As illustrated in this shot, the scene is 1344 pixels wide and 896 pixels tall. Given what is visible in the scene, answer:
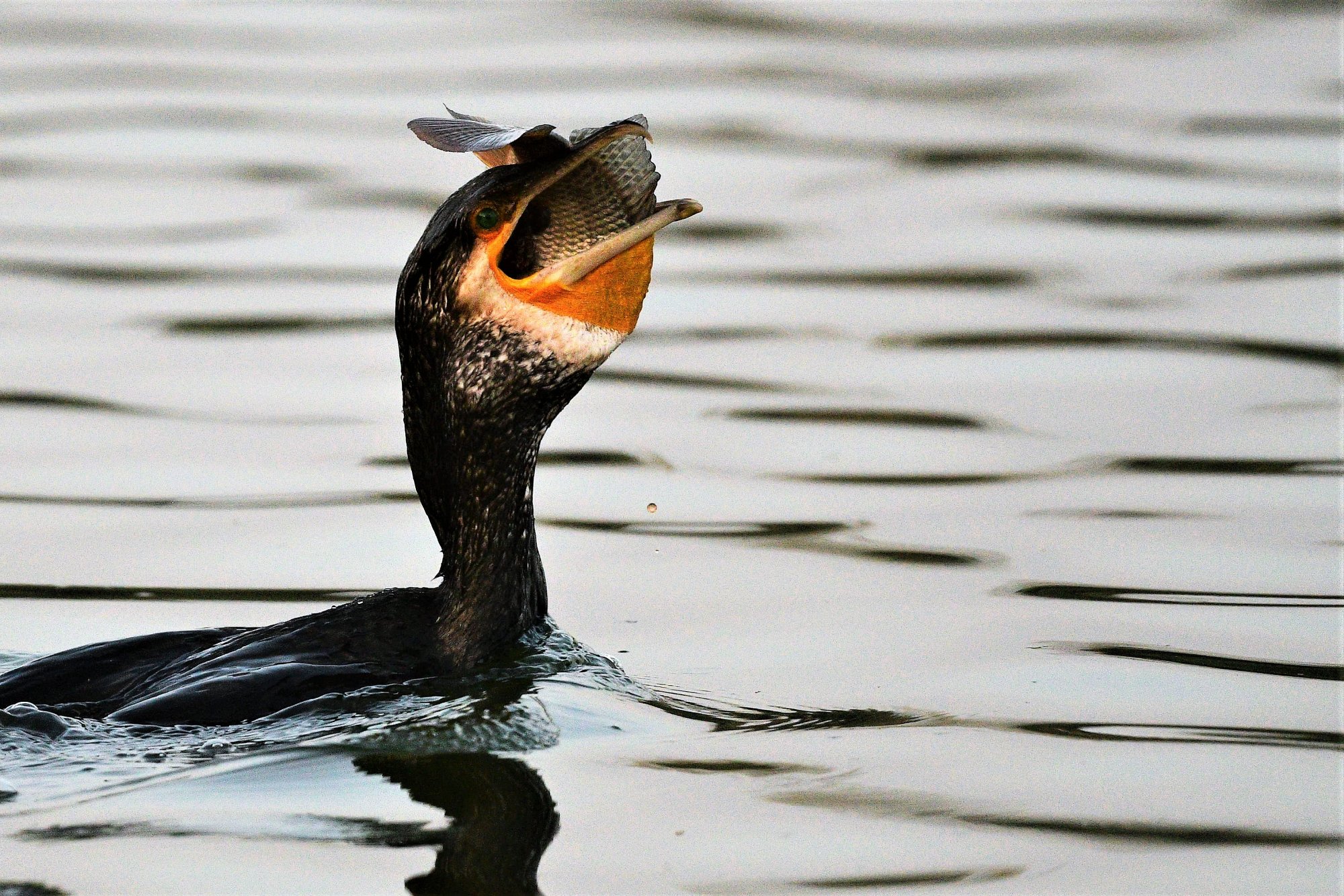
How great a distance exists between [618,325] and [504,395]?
11.9 inches

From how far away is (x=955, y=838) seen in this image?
177 inches

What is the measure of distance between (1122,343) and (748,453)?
1.92 metres

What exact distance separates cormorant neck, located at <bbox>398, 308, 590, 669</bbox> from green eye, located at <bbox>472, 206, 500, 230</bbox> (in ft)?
0.73

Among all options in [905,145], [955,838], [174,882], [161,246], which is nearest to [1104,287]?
[905,145]

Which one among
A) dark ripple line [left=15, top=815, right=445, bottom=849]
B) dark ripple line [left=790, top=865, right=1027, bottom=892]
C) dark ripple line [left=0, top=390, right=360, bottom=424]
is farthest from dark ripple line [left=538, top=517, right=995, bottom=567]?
dark ripple line [left=15, top=815, right=445, bottom=849]

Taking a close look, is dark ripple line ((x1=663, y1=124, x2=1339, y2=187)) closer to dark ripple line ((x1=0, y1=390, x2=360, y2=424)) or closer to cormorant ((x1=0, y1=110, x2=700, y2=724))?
dark ripple line ((x1=0, y1=390, x2=360, y2=424))

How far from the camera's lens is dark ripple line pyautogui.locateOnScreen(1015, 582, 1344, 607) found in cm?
625

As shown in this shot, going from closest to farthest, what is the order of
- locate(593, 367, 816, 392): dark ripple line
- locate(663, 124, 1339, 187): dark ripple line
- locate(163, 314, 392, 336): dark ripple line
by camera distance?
locate(593, 367, 816, 392): dark ripple line
locate(163, 314, 392, 336): dark ripple line
locate(663, 124, 1339, 187): dark ripple line

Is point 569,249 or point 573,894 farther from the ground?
point 569,249

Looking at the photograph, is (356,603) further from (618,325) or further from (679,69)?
(679,69)

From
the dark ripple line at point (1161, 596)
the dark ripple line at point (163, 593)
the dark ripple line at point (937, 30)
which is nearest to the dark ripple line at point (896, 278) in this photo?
the dark ripple line at point (1161, 596)

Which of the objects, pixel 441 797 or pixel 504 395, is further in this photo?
pixel 504 395

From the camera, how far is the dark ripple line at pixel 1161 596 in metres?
6.25

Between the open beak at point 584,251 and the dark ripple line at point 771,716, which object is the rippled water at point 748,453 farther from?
the open beak at point 584,251
